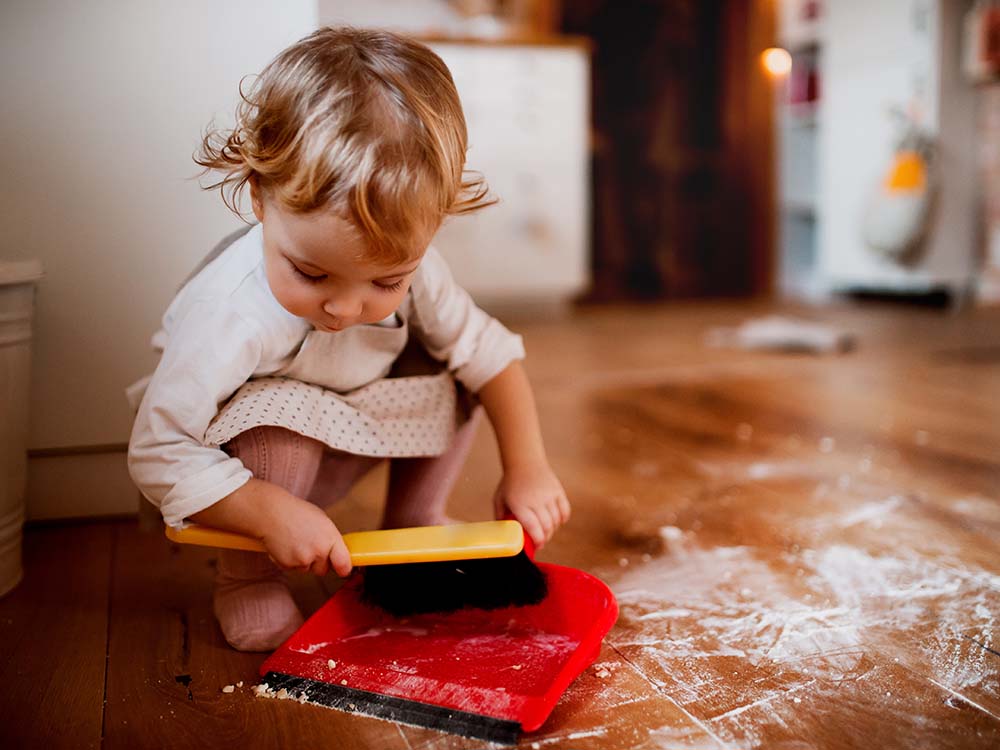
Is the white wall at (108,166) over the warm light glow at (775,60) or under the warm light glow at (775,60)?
under

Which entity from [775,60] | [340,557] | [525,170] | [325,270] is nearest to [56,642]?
[340,557]

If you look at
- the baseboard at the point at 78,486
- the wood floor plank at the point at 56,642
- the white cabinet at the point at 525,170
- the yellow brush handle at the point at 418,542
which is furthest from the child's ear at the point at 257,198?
the white cabinet at the point at 525,170

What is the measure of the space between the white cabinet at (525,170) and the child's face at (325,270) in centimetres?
210

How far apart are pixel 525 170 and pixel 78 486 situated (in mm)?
2039

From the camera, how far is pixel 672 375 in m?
1.86

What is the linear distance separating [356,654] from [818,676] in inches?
12.2

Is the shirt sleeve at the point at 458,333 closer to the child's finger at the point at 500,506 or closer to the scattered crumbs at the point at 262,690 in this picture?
the child's finger at the point at 500,506

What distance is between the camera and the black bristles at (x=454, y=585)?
68 cm

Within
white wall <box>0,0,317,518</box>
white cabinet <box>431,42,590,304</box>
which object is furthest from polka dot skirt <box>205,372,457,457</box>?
white cabinet <box>431,42,590,304</box>

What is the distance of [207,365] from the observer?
2.23 feet

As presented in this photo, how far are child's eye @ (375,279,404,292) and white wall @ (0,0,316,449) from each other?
1.35ft

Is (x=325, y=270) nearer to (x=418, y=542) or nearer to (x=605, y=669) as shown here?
(x=418, y=542)

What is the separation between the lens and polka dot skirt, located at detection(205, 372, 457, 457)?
69 centimetres

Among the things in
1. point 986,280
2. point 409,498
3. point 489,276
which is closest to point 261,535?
point 409,498
